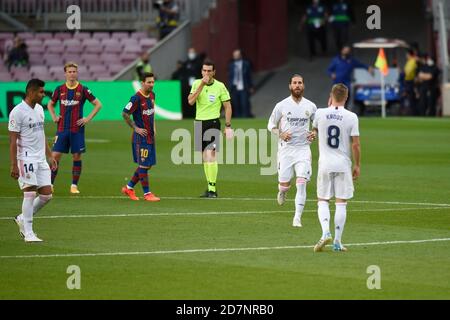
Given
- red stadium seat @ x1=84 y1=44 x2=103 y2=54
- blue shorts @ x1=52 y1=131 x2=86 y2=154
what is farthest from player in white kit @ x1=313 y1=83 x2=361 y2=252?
red stadium seat @ x1=84 y1=44 x2=103 y2=54

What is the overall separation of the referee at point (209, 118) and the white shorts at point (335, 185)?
245 inches

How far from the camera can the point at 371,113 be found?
45.7m

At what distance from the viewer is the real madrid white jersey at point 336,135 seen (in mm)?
14953

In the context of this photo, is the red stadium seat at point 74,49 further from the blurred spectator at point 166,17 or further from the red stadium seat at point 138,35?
the blurred spectator at point 166,17

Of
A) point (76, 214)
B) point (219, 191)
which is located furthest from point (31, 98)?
point (219, 191)

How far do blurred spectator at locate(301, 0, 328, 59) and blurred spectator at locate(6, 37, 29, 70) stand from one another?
41.5ft

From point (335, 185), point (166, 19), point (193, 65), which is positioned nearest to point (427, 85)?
point (193, 65)

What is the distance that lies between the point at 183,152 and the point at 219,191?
8.64 m

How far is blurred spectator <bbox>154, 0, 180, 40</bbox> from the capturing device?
46500 mm

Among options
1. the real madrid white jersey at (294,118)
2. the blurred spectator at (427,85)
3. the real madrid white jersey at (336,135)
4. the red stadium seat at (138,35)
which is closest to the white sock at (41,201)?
the real madrid white jersey at (294,118)

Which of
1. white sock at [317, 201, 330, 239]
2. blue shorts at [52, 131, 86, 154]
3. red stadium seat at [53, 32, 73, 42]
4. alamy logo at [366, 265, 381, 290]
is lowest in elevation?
alamy logo at [366, 265, 381, 290]

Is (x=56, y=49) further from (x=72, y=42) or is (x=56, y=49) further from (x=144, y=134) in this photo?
(x=144, y=134)

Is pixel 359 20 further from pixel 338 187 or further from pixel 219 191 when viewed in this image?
pixel 338 187

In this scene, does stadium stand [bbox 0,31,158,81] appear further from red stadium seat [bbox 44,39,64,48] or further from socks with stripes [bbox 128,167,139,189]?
socks with stripes [bbox 128,167,139,189]
